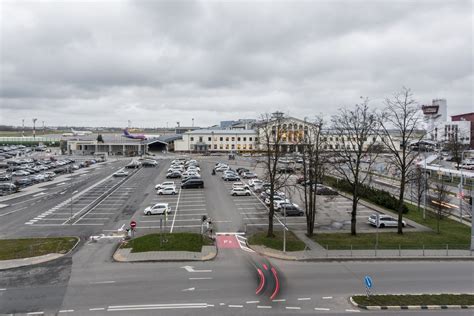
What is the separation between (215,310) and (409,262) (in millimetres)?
15089

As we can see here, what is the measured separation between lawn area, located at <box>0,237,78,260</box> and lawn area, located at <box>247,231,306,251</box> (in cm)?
1432

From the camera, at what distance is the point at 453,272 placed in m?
22.6

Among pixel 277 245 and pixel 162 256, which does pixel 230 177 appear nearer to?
pixel 277 245

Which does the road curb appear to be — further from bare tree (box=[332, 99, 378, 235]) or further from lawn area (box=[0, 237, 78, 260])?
lawn area (box=[0, 237, 78, 260])

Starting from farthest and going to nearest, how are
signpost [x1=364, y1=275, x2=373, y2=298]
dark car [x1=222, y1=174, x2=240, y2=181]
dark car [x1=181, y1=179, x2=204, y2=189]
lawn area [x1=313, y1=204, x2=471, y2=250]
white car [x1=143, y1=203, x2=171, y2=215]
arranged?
dark car [x1=222, y1=174, x2=240, y2=181]
dark car [x1=181, y1=179, x2=204, y2=189]
white car [x1=143, y1=203, x2=171, y2=215]
lawn area [x1=313, y1=204, x2=471, y2=250]
signpost [x1=364, y1=275, x2=373, y2=298]

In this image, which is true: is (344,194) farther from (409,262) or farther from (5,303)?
(5,303)

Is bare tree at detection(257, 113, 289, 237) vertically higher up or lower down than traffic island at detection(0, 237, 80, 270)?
higher up

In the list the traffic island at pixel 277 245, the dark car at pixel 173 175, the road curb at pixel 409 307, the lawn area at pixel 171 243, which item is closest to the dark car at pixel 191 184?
the dark car at pixel 173 175

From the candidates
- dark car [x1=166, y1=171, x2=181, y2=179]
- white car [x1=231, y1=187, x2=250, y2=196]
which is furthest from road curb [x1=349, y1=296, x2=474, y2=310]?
dark car [x1=166, y1=171, x2=181, y2=179]

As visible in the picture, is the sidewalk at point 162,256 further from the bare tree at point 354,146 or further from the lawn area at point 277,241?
the bare tree at point 354,146

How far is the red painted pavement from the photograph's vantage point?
27617 mm

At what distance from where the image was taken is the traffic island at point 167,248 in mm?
24469

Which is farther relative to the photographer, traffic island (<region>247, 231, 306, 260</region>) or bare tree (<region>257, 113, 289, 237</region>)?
bare tree (<region>257, 113, 289, 237</region>)

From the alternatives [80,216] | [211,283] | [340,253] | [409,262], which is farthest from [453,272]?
[80,216]
